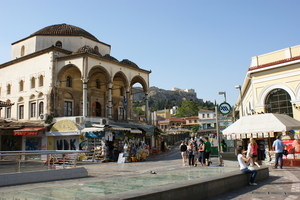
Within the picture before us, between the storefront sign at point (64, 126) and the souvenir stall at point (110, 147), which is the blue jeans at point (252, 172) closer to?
the souvenir stall at point (110, 147)

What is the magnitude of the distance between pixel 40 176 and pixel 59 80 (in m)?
16.0

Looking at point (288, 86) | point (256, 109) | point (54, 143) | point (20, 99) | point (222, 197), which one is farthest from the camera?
point (20, 99)

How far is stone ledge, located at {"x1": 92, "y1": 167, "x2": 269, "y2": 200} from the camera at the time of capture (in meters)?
5.00

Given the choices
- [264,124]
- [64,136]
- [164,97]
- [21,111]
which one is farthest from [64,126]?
[164,97]

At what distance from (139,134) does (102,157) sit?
5.79 m

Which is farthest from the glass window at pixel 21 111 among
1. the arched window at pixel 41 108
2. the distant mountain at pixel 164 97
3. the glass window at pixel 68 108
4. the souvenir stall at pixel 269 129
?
the distant mountain at pixel 164 97

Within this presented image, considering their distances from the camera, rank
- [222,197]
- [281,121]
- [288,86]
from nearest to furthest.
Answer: [222,197] < [281,121] < [288,86]

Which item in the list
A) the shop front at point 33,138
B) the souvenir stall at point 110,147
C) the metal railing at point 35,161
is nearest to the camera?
the metal railing at point 35,161

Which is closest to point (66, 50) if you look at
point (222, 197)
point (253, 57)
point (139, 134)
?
point (139, 134)

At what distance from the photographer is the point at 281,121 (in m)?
13.1

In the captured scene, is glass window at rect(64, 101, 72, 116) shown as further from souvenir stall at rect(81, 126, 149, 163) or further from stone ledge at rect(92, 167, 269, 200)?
stone ledge at rect(92, 167, 269, 200)

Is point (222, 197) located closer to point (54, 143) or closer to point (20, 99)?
point (54, 143)

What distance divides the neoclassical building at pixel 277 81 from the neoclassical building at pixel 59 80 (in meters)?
12.2

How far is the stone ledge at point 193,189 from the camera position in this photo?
5.00 metres
